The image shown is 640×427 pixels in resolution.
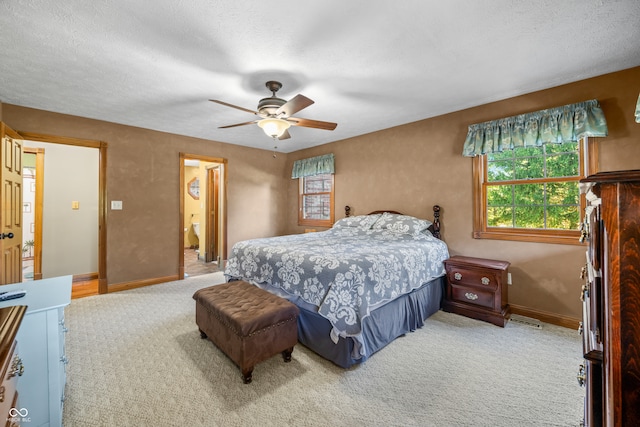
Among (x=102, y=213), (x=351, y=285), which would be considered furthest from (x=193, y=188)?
(x=351, y=285)

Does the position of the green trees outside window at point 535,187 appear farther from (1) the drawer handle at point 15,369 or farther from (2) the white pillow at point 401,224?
(1) the drawer handle at point 15,369

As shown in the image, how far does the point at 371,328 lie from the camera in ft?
7.10

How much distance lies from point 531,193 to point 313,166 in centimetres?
333

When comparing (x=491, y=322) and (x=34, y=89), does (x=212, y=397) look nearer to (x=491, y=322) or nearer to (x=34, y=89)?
(x=491, y=322)

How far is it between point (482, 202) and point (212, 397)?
3.31 meters

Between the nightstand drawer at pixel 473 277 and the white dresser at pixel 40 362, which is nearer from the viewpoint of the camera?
the white dresser at pixel 40 362

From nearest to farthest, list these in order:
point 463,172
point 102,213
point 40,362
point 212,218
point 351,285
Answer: point 40,362, point 351,285, point 463,172, point 102,213, point 212,218

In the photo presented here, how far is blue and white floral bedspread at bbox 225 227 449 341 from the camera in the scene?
79.2 inches

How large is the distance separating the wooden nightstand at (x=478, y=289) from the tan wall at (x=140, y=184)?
3.78 metres

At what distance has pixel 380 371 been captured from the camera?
1.96 metres

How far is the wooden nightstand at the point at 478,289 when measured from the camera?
8.82 ft

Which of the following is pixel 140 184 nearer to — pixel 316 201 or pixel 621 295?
pixel 316 201

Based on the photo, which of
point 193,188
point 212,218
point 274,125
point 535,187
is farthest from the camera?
point 193,188

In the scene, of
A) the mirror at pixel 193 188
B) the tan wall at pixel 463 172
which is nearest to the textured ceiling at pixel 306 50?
the tan wall at pixel 463 172
